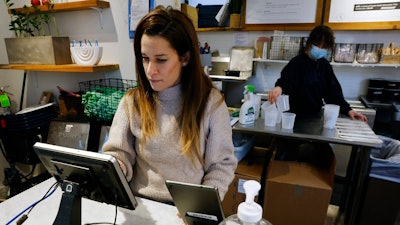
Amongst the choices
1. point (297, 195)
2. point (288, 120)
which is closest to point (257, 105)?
point (288, 120)

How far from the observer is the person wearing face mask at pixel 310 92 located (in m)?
1.99

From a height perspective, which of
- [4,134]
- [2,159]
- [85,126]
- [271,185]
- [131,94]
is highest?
[131,94]

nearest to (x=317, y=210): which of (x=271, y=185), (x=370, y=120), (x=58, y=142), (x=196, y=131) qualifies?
(x=271, y=185)

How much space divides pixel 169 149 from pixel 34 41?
72.6 inches

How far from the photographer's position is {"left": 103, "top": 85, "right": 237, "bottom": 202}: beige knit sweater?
3.25 feet

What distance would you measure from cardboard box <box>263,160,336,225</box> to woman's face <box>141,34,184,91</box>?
1.17 m

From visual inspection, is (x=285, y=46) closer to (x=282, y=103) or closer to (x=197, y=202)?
(x=282, y=103)

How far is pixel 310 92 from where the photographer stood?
2117mm

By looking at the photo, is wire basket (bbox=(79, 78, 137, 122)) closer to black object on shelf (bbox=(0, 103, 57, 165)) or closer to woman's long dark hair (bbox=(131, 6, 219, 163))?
black object on shelf (bbox=(0, 103, 57, 165))

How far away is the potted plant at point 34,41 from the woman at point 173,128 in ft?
4.83

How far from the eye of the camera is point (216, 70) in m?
2.64

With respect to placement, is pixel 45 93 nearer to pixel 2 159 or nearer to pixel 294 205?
pixel 2 159

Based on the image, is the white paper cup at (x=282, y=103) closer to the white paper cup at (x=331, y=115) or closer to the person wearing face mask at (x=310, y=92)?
the person wearing face mask at (x=310, y=92)

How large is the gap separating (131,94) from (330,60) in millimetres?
1960
